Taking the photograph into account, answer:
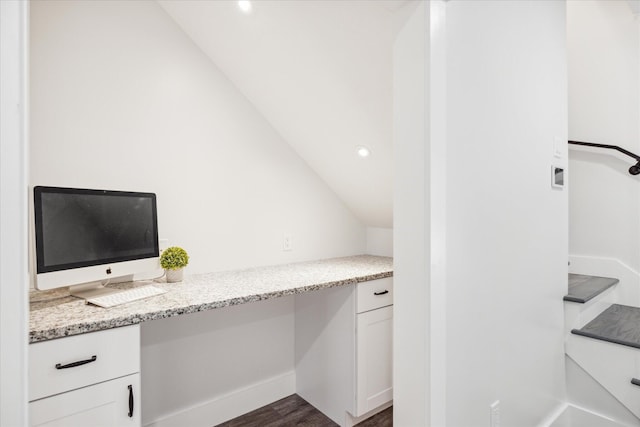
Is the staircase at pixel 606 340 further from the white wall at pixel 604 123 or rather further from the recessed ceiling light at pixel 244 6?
the recessed ceiling light at pixel 244 6

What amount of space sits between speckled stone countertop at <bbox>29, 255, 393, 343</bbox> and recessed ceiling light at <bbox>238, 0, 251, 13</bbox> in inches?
53.9

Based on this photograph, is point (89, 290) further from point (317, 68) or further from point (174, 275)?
point (317, 68)

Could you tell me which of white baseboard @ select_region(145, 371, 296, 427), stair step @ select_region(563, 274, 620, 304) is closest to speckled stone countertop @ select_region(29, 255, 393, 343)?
white baseboard @ select_region(145, 371, 296, 427)

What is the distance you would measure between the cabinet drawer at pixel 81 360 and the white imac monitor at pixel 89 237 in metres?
0.28

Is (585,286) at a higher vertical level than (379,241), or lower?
lower

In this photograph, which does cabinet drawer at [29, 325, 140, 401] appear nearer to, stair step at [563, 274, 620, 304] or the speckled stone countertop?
the speckled stone countertop

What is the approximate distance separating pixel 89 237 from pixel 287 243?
49.0 inches

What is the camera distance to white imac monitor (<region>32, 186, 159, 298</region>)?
1.31m

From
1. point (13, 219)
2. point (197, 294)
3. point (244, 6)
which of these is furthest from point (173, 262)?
point (244, 6)

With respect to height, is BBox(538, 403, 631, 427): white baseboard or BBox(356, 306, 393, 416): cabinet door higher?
BBox(356, 306, 393, 416): cabinet door

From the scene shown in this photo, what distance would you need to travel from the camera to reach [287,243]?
2.48 meters

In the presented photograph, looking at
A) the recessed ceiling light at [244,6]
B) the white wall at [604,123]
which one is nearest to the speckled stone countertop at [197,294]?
the recessed ceiling light at [244,6]

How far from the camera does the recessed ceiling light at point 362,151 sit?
2.16m

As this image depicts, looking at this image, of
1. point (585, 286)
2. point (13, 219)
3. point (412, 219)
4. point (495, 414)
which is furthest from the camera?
point (585, 286)
